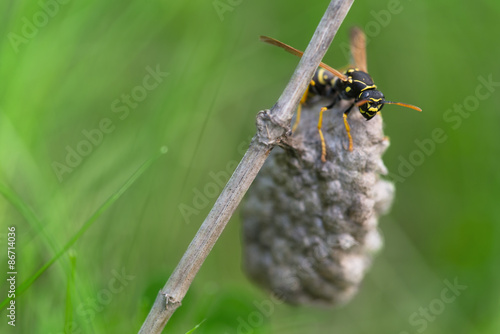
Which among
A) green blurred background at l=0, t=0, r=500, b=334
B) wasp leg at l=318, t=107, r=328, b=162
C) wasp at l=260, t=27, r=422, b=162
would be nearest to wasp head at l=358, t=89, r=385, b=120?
wasp at l=260, t=27, r=422, b=162

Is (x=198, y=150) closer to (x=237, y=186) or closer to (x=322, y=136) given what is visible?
(x=322, y=136)

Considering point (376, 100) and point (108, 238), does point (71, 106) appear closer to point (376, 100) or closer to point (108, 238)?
point (108, 238)

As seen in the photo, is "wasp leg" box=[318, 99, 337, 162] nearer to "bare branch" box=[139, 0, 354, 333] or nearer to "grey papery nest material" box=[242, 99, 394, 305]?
"grey papery nest material" box=[242, 99, 394, 305]

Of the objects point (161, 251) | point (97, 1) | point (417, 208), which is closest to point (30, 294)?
point (161, 251)

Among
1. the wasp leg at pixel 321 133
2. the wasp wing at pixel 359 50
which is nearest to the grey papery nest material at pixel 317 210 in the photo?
the wasp leg at pixel 321 133

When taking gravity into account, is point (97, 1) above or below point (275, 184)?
above
